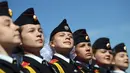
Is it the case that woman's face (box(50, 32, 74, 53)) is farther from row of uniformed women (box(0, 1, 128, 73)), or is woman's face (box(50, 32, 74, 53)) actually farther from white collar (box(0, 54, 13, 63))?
white collar (box(0, 54, 13, 63))

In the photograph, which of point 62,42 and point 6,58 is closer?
point 6,58

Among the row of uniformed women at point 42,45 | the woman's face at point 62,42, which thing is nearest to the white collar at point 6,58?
the row of uniformed women at point 42,45

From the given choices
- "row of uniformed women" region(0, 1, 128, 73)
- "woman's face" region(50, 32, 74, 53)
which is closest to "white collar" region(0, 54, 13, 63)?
"row of uniformed women" region(0, 1, 128, 73)

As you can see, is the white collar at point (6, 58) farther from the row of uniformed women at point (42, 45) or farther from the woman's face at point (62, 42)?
the woman's face at point (62, 42)

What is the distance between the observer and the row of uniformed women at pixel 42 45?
12.6 feet

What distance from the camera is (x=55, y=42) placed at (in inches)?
210

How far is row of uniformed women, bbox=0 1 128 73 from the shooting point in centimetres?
383

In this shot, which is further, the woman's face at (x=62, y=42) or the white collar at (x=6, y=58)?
the woman's face at (x=62, y=42)

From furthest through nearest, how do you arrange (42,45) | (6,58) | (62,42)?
(62,42), (42,45), (6,58)

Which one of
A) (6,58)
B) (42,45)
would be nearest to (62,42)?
(42,45)

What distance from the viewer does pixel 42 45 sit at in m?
4.57

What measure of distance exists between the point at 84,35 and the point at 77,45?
15.8 inches

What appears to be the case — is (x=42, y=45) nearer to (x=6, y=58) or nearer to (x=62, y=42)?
(x=62, y=42)

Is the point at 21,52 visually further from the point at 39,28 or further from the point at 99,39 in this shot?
the point at 99,39
